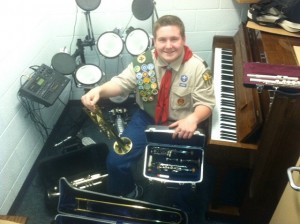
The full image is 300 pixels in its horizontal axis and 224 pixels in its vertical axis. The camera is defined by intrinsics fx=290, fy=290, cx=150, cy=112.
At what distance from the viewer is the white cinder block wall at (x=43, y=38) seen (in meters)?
1.92

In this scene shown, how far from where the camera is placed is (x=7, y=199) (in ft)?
6.48

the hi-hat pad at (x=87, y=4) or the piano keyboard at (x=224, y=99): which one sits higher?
the hi-hat pad at (x=87, y=4)

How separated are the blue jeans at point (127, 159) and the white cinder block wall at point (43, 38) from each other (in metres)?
0.70

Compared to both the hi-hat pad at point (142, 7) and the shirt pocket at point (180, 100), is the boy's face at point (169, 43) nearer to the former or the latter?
the shirt pocket at point (180, 100)

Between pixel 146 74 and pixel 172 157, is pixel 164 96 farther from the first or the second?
pixel 172 157

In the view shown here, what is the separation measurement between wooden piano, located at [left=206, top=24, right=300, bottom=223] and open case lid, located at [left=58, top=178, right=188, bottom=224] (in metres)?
0.35

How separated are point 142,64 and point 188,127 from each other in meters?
0.51

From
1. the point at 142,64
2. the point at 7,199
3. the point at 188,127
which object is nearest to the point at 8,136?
the point at 7,199

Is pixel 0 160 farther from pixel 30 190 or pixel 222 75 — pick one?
pixel 222 75

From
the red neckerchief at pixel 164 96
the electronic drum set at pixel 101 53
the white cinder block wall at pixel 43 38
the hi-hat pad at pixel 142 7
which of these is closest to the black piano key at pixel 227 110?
the red neckerchief at pixel 164 96

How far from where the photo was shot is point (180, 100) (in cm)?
184

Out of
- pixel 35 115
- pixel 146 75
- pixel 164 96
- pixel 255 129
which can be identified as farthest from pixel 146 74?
pixel 35 115

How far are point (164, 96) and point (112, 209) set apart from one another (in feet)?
2.43

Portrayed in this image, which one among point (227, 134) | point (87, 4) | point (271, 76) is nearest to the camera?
point (271, 76)
